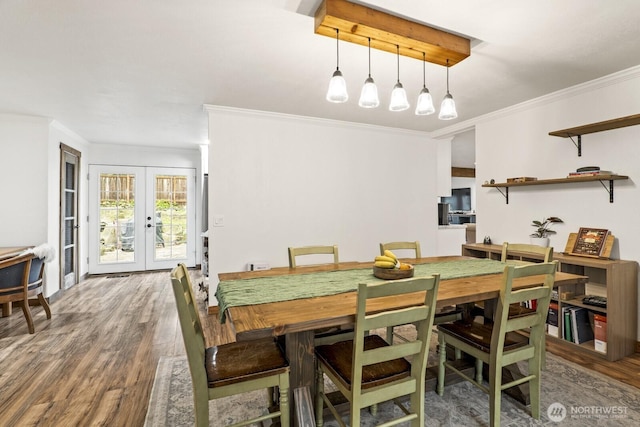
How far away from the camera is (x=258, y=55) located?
2.51 metres

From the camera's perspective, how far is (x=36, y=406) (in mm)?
2041

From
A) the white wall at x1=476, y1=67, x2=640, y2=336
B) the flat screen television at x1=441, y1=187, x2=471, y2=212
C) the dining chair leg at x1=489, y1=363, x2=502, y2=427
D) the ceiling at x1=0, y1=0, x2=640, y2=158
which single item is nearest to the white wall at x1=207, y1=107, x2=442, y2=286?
the ceiling at x1=0, y1=0, x2=640, y2=158

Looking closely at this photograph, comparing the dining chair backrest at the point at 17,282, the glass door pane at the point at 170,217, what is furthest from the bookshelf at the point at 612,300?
the glass door pane at the point at 170,217

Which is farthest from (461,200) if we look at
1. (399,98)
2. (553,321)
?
(399,98)

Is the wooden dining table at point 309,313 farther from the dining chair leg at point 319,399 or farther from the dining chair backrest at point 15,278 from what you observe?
the dining chair backrest at point 15,278

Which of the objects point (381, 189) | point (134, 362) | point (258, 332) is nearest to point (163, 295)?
point (134, 362)

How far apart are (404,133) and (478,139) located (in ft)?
3.41

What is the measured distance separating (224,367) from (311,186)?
2.93 meters

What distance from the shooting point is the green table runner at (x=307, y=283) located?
5.52 ft

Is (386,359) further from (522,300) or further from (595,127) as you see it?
(595,127)

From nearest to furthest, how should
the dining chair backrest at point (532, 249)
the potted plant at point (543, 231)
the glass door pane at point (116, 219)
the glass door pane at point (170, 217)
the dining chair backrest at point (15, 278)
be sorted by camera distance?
the dining chair backrest at point (532, 249)
the dining chair backrest at point (15, 278)
the potted plant at point (543, 231)
the glass door pane at point (116, 219)
the glass door pane at point (170, 217)

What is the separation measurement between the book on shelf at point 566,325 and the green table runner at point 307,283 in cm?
98

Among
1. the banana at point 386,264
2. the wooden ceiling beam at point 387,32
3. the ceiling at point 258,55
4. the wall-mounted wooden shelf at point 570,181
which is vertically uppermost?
the ceiling at point 258,55

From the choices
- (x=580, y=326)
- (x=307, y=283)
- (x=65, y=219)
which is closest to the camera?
(x=307, y=283)
